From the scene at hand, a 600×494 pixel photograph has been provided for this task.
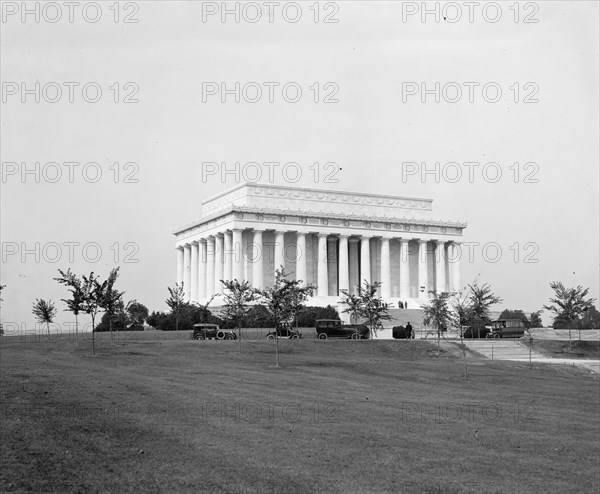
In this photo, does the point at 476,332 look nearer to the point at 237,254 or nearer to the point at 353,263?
the point at 237,254

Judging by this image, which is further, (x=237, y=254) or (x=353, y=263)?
(x=353, y=263)

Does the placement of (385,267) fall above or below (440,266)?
below

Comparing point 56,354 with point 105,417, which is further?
point 56,354

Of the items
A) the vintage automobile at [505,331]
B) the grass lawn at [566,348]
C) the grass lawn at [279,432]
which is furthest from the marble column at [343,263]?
the grass lawn at [279,432]

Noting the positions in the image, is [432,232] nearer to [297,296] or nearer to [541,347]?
[541,347]

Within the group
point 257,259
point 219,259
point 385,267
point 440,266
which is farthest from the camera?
point 440,266

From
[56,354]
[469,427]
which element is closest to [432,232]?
[56,354]

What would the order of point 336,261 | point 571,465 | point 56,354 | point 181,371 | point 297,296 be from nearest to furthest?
point 571,465
point 181,371
point 56,354
point 297,296
point 336,261

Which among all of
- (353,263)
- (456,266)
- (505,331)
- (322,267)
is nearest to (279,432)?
(505,331)

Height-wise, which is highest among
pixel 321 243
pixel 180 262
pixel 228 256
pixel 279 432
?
pixel 321 243
